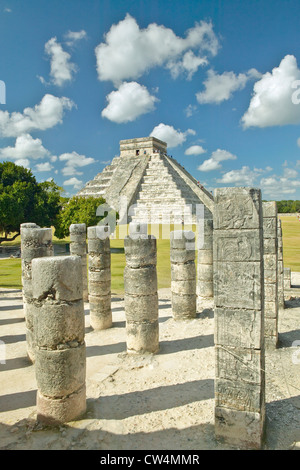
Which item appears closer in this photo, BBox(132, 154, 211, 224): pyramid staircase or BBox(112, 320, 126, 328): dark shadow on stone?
BBox(112, 320, 126, 328): dark shadow on stone

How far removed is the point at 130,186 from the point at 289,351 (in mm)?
41709

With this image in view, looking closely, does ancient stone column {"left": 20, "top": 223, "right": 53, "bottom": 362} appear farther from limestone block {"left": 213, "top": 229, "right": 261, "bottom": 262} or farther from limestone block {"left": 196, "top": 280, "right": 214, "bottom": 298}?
limestone block {"left": 196, "top": 280, "right": 214, "bottom": 298}

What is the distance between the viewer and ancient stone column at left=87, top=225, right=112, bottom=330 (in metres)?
9.56

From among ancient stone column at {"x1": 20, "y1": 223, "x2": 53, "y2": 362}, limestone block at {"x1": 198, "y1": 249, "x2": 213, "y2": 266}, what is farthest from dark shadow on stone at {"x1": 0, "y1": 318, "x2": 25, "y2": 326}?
limestone block at {"x1": 198, "y1": 249, "x2": 213, "y2": 266}

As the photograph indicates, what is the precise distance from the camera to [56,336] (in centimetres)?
512

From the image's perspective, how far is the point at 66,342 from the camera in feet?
17.0

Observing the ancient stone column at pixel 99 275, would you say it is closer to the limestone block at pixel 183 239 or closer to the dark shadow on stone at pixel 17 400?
the limestone block at pixel 183 239

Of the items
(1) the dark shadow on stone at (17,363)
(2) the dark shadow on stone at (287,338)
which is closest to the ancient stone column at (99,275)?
(1) the dark shadow on stone at (17,363)

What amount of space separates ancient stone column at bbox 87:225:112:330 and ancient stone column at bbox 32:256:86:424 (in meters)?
4.32

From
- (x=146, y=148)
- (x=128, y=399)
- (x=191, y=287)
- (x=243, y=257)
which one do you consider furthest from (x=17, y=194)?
(x=146, y=148)

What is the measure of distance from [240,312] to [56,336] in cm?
271

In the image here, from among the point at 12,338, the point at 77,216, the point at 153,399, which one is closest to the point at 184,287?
the point at 153,399

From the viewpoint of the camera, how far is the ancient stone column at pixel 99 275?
31.4 feet
